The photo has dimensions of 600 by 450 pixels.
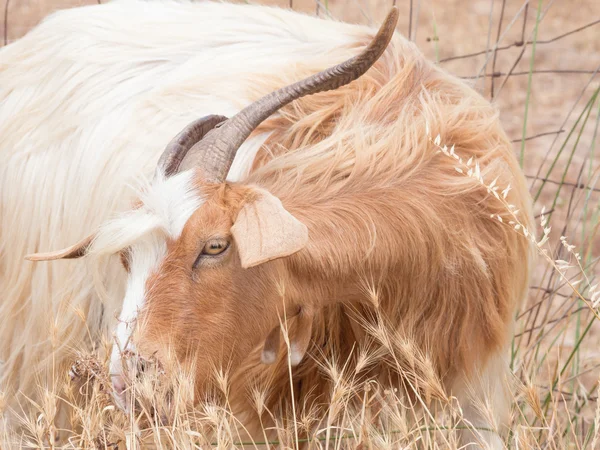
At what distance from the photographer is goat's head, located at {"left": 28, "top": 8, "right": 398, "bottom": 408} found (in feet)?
8.05

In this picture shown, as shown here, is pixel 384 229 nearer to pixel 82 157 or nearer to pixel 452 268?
pixel 452 268

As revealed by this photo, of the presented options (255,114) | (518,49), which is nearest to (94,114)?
(255,114)

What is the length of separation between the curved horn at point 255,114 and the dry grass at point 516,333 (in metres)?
0.47

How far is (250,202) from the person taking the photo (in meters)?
2.49

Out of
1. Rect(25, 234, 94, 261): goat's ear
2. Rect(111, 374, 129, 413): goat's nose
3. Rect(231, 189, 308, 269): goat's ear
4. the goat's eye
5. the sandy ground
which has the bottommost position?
the sandy ground

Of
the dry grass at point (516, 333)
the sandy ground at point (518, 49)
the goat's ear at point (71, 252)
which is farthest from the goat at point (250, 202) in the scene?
the sandy ground at point (518, 49)

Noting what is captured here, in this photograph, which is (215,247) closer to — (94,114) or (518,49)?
(94,114)

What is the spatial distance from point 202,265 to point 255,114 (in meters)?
0.48

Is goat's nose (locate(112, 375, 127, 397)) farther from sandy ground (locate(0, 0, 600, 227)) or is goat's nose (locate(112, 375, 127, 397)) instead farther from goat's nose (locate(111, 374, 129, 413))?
sandy ground (locate(0, 0, 600, 227))

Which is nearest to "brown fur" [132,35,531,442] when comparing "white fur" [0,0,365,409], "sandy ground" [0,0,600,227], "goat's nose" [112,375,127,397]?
"goat's nose" [112,375,127,397]

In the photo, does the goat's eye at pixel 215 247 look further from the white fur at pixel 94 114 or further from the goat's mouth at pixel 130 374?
the white fur at pixel 94 114

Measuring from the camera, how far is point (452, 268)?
292 cm

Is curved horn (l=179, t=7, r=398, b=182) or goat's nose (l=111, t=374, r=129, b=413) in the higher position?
curved horn (l=179, t=7, r=398, b=182)

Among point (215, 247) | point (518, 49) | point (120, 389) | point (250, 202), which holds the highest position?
point (250, 202)
